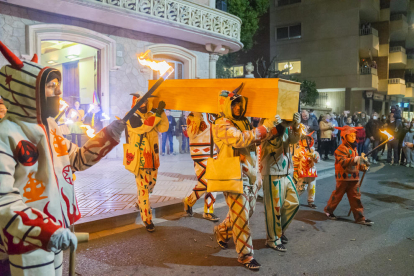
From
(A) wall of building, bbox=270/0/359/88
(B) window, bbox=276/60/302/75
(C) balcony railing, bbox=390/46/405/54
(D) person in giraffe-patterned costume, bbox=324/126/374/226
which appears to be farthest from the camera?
(C) balcony railing, bbox=390/46/405/54

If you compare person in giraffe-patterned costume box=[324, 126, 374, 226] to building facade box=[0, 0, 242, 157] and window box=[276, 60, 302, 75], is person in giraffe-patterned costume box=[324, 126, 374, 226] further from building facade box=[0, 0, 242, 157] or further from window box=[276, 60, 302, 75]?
window box=[276, 60, 302, 75]

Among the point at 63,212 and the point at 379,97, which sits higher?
the point at 379,97

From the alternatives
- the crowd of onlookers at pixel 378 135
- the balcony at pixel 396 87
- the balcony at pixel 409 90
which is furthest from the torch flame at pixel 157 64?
the balcony at pixel 409 90

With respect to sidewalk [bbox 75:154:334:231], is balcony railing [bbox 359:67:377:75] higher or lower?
higher

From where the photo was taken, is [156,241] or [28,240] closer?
[28,240]

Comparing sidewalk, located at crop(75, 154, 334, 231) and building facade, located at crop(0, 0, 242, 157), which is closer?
sidewalk, located at crop(75, 154, 334, 231)

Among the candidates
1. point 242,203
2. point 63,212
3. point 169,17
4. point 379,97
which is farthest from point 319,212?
point 379,97

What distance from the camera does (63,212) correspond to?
6.72 ft

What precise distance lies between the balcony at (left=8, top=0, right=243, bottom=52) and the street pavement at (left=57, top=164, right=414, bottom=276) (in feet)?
26.8

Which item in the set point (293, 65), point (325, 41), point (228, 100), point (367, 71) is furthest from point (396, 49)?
point (228, 100)

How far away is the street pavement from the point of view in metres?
3.83

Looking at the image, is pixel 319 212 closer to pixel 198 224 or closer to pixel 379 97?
pixel 198 224

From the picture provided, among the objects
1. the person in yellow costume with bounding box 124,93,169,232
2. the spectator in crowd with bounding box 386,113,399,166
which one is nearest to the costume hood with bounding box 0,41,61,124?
the person in yellow costume with bounding box 124,93,169,232

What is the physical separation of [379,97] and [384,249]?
1241 inches
